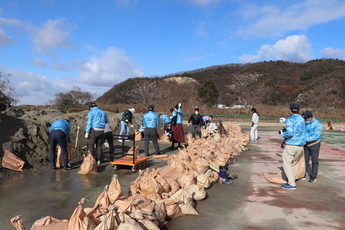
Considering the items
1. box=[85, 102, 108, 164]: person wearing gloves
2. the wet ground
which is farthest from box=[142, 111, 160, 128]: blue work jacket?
the wet ground

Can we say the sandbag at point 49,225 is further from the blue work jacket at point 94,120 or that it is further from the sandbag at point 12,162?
the sandbag at point 12,162

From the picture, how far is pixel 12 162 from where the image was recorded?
638cm

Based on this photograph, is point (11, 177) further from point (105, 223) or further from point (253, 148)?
point (253, 148)

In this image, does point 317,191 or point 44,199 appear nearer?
point 44,199

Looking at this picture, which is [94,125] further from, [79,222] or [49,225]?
[79,222]

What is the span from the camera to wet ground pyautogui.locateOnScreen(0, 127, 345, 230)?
369cm

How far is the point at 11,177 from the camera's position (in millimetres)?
5949

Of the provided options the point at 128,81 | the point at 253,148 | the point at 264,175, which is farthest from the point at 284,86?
the point at 264,175

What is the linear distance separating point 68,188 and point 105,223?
9.53ft

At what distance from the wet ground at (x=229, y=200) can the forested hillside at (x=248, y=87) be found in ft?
123

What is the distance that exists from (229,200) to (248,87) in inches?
2175

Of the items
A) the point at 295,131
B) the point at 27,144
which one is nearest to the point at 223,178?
the point at 295,131

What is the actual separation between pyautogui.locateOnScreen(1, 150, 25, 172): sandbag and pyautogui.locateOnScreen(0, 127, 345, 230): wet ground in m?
0.37

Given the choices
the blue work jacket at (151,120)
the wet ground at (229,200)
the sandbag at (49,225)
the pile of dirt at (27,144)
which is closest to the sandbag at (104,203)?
the sandbag at (49,225)
